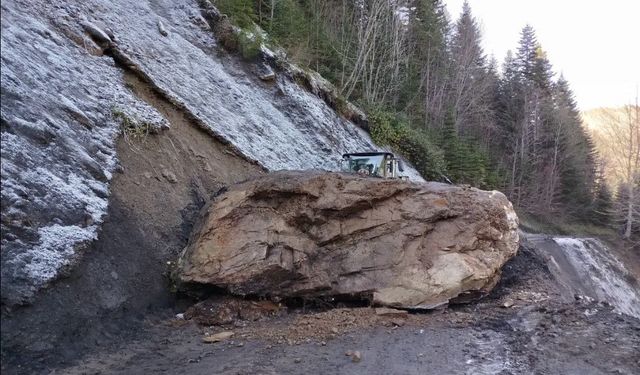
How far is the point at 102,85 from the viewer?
7219mm

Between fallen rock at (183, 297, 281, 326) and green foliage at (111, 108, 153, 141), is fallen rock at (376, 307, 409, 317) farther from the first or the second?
green foliage at (111, 108, 153, 141)

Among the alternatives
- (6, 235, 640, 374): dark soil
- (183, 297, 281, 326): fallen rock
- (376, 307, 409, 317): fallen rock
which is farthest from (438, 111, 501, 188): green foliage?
(183, 297, 281, 326): fallen rock

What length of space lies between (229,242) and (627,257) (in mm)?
27697

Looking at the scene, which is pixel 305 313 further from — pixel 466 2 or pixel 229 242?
pixel 466 2

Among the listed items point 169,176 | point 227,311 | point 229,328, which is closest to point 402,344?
point 229,328

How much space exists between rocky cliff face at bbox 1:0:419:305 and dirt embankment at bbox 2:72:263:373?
17 centimetres

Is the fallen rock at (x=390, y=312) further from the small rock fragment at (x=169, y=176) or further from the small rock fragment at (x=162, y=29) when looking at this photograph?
the small rock fragment at (x=162, y=29)

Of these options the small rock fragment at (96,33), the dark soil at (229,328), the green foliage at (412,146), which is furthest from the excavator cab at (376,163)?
the green foliage at (412,146)

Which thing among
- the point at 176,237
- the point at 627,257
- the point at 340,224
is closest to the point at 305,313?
the point at 340,224

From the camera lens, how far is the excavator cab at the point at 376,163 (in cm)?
973

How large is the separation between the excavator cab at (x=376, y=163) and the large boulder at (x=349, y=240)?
260 centimetres

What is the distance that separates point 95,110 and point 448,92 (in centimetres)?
2807

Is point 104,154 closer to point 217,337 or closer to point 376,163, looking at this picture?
point 217,337

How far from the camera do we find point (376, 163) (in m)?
10.0
